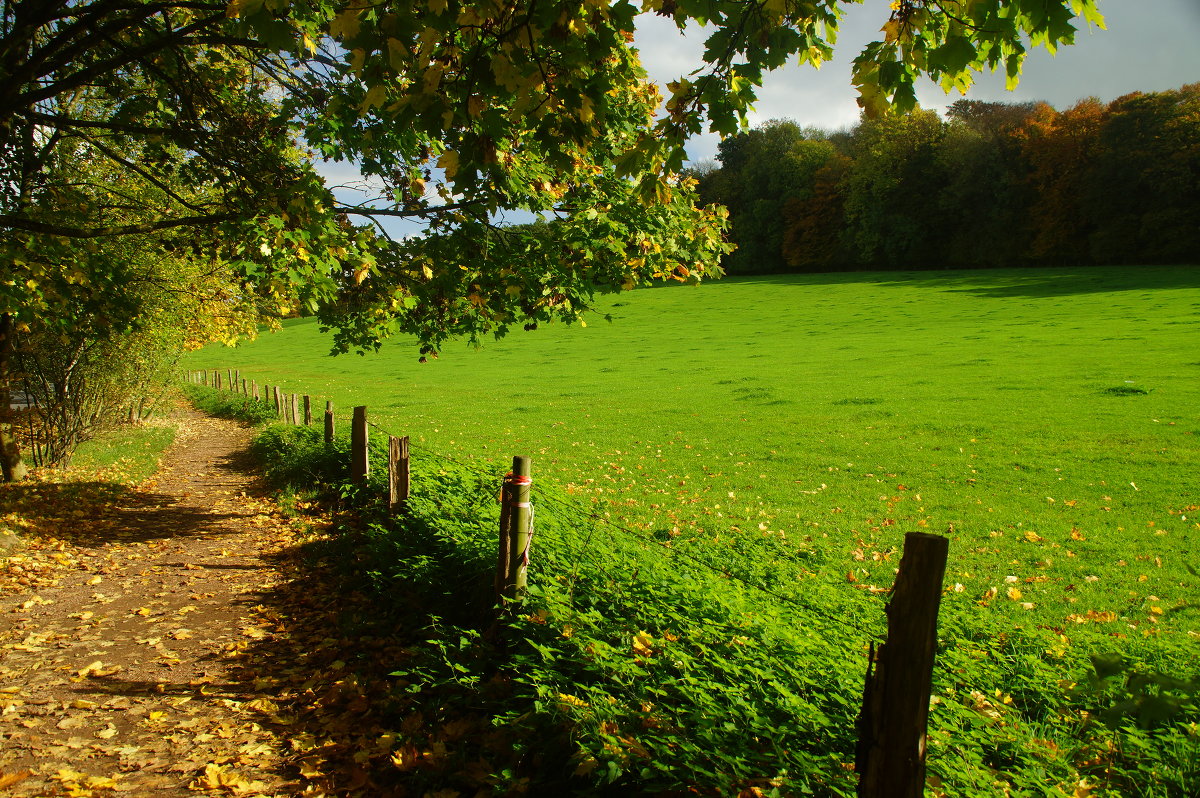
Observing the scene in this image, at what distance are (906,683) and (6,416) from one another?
43.5 ft

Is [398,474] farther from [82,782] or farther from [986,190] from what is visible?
[986,190]

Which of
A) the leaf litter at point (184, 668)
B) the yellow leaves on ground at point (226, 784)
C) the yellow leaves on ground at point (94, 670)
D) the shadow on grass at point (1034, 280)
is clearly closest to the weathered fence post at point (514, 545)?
the leaf litter at point (184, 668)

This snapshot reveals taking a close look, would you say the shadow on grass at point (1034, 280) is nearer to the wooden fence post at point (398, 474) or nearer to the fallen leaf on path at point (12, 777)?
the wooden fence post at point (398, 474)

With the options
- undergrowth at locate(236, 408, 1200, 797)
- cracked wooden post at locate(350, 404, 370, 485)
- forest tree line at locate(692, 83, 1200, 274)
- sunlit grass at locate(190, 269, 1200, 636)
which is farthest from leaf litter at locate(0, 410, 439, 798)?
forest tree line at locate(692, 83, 1200, 274)

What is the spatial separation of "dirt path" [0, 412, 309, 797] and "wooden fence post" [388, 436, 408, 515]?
1341 mm

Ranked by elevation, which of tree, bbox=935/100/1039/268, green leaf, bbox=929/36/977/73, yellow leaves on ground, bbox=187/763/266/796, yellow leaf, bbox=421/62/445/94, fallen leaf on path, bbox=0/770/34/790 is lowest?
yellow leaves on ground, bbox=187/763/266/796

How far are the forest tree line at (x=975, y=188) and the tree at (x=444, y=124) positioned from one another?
60.9m

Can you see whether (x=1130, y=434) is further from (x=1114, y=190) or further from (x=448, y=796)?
(x=1114, y=190)

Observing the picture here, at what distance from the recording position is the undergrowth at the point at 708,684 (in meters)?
3.02

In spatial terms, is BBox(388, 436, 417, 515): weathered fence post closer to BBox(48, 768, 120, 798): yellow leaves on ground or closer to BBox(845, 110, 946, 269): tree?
BBox(48, 768, 120, 798): yellow leaves on ground

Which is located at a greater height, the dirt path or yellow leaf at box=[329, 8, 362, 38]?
yellow leaf at box=[329, 8, 362, 38]

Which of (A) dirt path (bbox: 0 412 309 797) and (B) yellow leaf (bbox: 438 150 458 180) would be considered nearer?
(B) yellow leaf (bbox: 438 150 458 180)

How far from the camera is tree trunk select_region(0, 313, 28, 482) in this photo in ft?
36.9

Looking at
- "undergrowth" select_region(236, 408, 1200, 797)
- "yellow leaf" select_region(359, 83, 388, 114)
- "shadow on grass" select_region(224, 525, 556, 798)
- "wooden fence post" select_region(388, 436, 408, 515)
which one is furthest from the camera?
"wooden fence post" select_region(388, 436, 408, 515)
